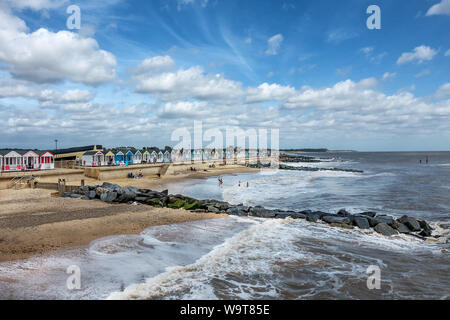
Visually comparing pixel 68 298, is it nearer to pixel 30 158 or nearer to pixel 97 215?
pixel 97 215

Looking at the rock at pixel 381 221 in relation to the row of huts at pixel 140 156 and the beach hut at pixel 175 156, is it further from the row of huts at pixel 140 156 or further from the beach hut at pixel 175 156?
the beach hut at pixel 175 156

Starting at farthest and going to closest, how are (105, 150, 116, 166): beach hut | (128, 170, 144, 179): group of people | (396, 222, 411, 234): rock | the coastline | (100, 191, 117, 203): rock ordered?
(105, 150, 116, 166): beach hut
(128, 170, 144, 179): group of people
(100, 191, 117, 203): rock
(396, 222, 411, 234): rock
the coastline

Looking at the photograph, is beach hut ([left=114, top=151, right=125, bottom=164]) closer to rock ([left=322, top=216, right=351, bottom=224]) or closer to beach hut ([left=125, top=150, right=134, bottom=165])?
beach hut ([left=125, top=150, right=134, bottom=165])

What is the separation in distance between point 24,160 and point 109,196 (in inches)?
817

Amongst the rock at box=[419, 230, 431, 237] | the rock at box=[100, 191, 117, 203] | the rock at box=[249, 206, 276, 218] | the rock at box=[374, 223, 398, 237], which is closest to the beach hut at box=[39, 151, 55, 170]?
the rock at box=[100, 191, 117, 203]

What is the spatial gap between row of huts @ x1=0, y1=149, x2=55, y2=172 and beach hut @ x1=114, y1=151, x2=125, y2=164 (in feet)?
41.1

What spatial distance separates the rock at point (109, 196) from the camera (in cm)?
1992

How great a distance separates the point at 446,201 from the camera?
23.6 meters

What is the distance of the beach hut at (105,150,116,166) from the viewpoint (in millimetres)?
46094

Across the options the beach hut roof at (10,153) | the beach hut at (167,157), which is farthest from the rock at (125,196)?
the beach hut at (167,157)

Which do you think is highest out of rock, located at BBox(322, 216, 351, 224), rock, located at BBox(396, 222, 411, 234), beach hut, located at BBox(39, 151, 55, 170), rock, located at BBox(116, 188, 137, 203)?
beach hut, located at BBox(39, 151, 55, 170)

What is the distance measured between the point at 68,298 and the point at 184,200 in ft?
45.4
